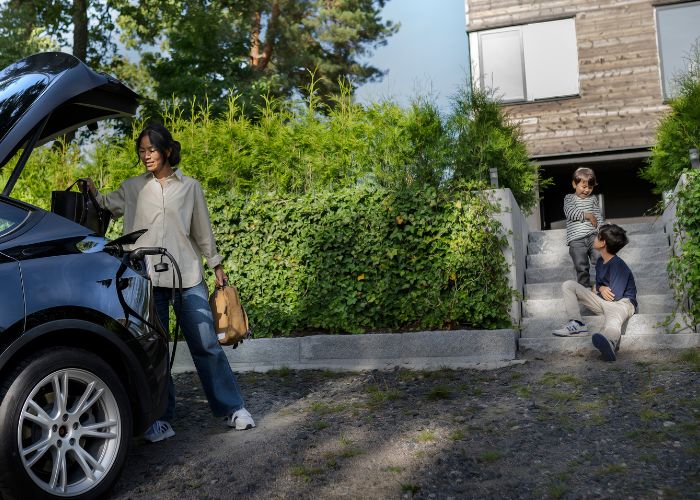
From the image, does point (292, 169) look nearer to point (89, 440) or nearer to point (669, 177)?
point (669, 177)

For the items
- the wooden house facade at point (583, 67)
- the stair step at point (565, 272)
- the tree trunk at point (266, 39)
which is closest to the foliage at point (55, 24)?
the tree trunk at point (266, 39)

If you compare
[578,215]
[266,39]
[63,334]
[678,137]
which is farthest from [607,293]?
[266,39]

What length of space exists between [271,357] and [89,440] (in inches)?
163

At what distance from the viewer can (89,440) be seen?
12.2 feet

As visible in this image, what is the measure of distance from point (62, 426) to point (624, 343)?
217 inches

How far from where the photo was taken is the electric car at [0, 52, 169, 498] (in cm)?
336

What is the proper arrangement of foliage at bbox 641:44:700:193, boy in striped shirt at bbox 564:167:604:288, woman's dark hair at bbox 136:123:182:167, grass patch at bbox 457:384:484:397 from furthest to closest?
foliage at bbox 641:44:700:193, boy in striped shirt at bbox 564:167:604:288, grass patch at bbox 457:384:484:397, woman's dark hair at bbox 136:123:182:167

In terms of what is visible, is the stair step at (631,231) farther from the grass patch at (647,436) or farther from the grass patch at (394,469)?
the grass patch at (394,469)

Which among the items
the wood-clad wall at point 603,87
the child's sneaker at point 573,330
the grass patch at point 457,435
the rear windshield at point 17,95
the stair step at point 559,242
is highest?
the wood-clad wall at point 603,87

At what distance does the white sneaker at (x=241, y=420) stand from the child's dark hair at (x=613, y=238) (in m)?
4.11

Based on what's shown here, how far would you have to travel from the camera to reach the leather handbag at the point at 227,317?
4.93 m

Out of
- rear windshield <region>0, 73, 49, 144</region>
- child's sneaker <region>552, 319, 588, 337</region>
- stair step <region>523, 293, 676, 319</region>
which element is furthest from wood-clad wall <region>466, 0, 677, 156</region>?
rear windshield <region>0, 73, 49, 144</region>

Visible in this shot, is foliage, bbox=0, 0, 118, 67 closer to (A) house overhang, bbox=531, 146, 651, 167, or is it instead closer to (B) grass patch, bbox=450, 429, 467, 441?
(A) house overhang, bbox=531, 146, 651, 167

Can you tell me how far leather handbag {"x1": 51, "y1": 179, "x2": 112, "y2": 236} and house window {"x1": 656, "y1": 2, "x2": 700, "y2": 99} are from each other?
13.3 metres
